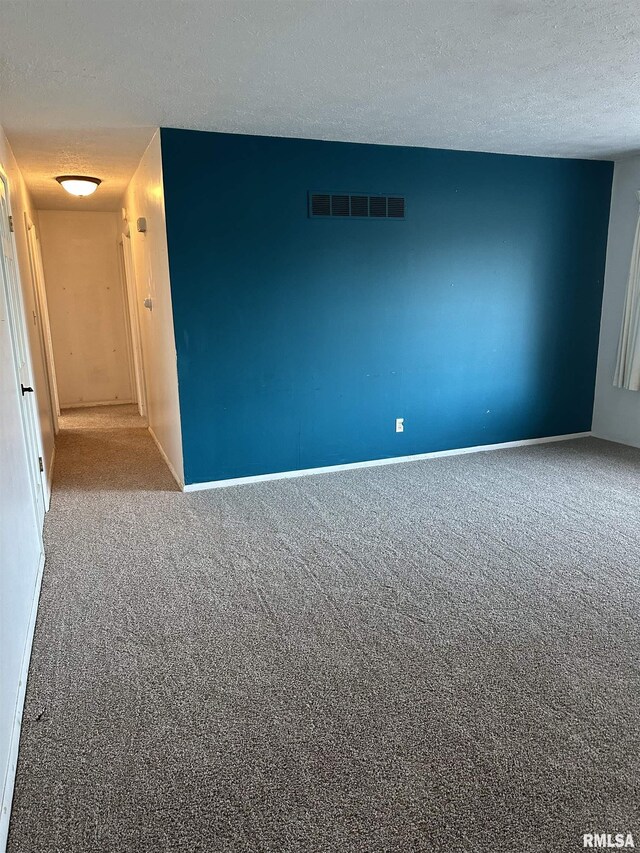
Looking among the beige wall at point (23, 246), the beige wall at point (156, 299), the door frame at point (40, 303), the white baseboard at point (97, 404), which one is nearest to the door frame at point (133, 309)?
the white baseboard at point (97, 404)

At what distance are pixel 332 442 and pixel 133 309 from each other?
3238mm

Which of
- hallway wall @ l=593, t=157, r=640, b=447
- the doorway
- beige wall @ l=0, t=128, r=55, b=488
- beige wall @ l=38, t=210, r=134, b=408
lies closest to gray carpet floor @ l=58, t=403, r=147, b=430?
the doorway

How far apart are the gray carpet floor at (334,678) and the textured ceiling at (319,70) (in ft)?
7.96

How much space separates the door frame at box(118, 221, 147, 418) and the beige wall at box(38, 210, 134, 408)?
12 cm

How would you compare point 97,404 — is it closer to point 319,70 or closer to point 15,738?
point 319,70

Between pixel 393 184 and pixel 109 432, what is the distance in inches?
146

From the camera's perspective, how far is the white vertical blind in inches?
194

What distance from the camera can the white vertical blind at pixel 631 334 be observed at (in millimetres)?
4934

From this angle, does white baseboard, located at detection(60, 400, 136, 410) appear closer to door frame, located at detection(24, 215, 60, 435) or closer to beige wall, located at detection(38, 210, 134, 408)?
beige wall, located at detection(38, 210, 134, 408)

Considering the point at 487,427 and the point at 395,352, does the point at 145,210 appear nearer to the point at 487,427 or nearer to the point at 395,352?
the point at 395,352

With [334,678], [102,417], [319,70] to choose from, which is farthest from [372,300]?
[102,417]

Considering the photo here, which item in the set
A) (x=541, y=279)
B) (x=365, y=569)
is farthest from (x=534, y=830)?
(x=541, y=279)

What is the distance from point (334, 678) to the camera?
2162 millimetres

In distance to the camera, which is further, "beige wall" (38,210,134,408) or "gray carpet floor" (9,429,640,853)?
"beige wall" (38,210,134,408)
